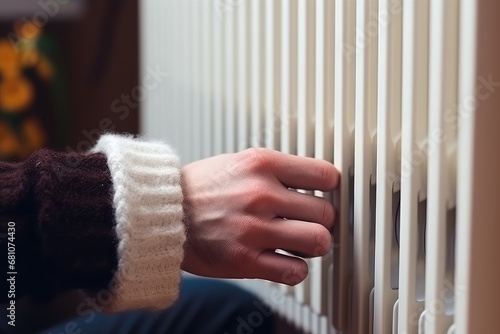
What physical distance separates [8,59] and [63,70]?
124 mm


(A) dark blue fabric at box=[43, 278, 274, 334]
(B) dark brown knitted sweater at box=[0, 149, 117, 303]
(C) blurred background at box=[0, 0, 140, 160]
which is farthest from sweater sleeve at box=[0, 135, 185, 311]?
(C) blurred background at box=[0, 0, 140, 160]

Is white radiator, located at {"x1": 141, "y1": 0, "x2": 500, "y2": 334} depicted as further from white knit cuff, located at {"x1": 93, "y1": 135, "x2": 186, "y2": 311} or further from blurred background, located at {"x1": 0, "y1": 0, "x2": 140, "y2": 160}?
blurred background, located at {"x1": 0, "y1": 0, "x2": 140, "y2": 160}

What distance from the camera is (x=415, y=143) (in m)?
0.52

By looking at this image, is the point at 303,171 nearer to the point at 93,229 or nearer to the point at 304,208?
the point at 304,208

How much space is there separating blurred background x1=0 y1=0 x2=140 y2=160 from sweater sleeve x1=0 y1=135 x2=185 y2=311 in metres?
0.95

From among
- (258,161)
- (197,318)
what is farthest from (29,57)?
(258,161)

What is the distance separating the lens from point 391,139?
56cm

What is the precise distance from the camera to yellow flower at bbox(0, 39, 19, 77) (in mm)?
1500

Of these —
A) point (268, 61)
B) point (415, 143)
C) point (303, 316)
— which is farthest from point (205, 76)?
point (415, 143)

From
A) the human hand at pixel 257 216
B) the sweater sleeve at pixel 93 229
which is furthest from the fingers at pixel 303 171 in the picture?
the sweater sleeve at pixel 93 229

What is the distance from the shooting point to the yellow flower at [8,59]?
1500 millimetres

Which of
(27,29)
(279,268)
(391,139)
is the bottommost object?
(279,268)

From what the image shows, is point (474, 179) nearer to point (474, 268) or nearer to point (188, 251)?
point (474, 268)

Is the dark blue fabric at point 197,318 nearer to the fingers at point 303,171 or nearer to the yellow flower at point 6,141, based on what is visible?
the fingers at point 303,171
